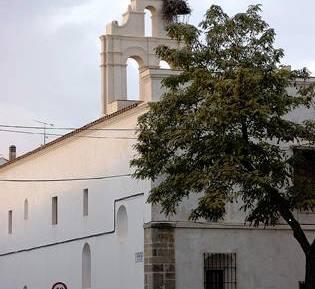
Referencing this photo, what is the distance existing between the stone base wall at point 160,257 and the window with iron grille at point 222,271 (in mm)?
1404

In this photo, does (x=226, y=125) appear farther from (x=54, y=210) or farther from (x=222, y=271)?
(x=54, y=210)

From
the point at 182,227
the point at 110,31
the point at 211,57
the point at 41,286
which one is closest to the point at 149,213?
the point at 182,227

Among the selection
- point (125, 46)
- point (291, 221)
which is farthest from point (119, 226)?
point (125, 46)

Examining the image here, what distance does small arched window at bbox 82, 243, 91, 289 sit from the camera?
115 ft

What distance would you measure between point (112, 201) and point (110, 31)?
515 inches

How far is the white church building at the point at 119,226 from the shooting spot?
96.0 ft

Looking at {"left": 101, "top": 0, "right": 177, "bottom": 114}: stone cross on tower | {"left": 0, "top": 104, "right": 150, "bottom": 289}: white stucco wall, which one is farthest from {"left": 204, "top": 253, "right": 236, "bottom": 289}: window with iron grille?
{"left": 101, "top": 0, "right": 177, "bottom": 114}: stone cross on tower

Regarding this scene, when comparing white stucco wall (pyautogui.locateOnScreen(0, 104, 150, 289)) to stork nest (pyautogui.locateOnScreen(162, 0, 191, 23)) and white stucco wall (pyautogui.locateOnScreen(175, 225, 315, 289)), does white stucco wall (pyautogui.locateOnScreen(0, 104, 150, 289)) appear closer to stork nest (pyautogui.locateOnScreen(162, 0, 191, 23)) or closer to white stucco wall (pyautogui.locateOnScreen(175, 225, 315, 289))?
white stucco wall (pyautogui.locateOnScreen(175, 225, 315, 289))

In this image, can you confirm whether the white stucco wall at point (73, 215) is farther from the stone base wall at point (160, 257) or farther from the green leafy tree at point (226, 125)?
the green leafy tree at point (226, 125)

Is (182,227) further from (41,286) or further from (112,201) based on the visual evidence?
(41,286)

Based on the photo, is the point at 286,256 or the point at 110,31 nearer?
the point at 286,256

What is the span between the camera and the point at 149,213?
29.2 m

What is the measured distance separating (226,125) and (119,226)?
35.2ft

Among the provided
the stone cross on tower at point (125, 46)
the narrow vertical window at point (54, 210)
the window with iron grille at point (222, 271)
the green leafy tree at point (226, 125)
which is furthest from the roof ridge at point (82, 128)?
the green leafy tree at point (226, 125)
